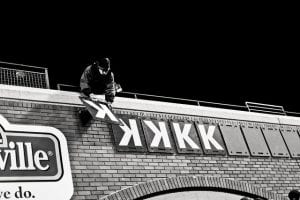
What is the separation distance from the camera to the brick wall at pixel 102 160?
8008mm

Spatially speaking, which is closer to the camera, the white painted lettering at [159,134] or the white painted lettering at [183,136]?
the white painted lettering at [159,134]

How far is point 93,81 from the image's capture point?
29.0ft

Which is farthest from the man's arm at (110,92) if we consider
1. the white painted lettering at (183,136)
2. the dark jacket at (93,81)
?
the white painted lettering at (183,136)

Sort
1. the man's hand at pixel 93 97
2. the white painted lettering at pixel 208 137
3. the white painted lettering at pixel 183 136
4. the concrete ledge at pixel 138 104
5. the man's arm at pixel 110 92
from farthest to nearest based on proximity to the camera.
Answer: the white painted lettering at pixel 208 137 < the white painted lettering at pixel 183 136 < the man's arm at pixel 110 92 < the man's hand at pixel 93 97 < the concrete ledge at pixel 138 104

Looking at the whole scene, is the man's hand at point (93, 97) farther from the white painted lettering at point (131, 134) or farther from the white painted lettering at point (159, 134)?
the white painted lettering at point (159, 134)

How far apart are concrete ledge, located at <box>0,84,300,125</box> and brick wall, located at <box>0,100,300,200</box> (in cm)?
13

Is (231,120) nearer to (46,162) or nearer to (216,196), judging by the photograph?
(216,196)

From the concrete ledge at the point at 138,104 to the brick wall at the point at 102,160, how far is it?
126 mm

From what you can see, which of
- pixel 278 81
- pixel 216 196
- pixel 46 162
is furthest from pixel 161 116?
pixel 278 81

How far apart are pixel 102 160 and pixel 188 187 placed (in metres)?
1.88

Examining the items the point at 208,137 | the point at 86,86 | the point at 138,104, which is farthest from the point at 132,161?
the point at 208,137

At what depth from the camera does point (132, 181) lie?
27.9ft

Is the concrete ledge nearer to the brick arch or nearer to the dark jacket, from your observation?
the dark jacket

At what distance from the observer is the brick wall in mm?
8008
